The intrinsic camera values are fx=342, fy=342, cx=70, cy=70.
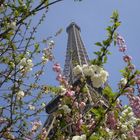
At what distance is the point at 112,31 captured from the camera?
4613 mm

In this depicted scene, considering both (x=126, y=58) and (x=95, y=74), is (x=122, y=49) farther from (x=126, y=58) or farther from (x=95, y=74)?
(x=95, y=74)

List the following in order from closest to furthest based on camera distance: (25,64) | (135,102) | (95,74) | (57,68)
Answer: (95,74) < (25,64) < (57,68) < (135,102)

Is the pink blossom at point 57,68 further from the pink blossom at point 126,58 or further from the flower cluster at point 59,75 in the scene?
the pink blossom at point 126,58

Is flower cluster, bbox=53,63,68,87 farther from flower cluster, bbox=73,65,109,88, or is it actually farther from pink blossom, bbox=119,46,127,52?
flower cluster, bbox=73,65,109,88

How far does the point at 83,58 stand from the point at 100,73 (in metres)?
42.8

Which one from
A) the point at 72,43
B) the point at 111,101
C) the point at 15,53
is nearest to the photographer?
the point at 111,101

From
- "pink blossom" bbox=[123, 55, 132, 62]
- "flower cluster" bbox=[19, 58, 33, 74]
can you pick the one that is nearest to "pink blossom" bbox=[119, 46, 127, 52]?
"pink blossom" bbox=[123, 55, 132, 62]

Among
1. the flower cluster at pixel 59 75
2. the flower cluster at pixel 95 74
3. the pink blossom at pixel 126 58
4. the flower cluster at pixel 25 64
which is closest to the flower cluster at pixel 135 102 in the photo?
the pink blossom at pixel 126 58

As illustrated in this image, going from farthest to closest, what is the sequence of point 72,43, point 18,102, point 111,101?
point 72,43
point 18,102
point 111,101

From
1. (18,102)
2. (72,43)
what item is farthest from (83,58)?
(18,102)

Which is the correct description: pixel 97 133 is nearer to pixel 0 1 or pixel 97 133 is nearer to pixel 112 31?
pixel 112 31

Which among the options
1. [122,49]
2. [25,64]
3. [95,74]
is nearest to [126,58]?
[122,49]

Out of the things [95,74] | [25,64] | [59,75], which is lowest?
[95,74]

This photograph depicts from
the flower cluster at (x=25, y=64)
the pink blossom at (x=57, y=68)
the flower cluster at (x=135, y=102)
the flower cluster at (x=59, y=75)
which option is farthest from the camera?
the flower cluster at (x=135, y=102)
